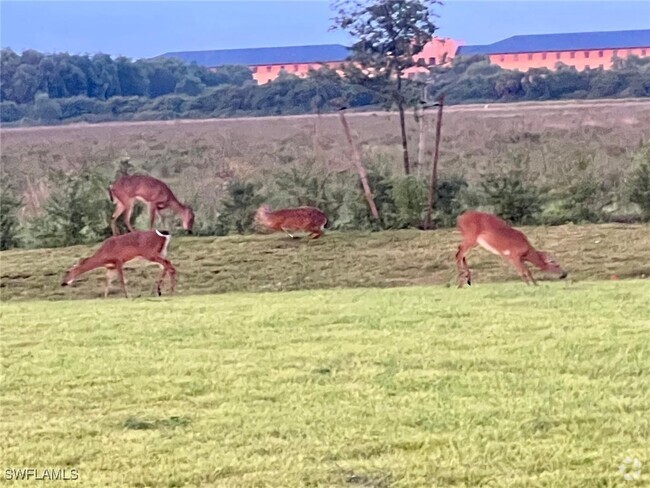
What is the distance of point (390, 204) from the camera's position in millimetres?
18578

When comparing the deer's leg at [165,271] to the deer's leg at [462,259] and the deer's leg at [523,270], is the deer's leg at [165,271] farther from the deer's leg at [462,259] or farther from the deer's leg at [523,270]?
the deer's leg at [523,270]

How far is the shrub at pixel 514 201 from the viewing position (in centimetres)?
1827

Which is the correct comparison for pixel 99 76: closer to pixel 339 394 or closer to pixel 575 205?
pixel 575 205

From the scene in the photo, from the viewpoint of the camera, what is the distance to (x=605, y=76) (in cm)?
5703

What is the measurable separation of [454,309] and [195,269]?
20.2 ft

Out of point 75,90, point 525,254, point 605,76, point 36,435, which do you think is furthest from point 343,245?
point 605,76

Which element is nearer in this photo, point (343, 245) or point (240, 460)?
point (240, 460)

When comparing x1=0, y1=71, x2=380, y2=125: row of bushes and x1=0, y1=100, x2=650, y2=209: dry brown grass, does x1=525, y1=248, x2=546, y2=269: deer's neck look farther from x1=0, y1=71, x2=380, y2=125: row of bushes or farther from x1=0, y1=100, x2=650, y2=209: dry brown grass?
x1=0, y1=71, x2=380, y2=125: row of bushes

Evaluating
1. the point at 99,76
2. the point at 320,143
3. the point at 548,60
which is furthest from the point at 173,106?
the point at 320,143

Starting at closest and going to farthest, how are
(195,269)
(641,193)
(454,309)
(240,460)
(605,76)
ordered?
1. (240,460)
2. (454,309)
3. (195,269)
4. (641,193)
5. (605,76)

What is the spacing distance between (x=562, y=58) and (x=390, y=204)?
117ft

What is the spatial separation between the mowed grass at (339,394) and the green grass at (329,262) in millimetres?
3982

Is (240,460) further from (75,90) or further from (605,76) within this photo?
(605,76)

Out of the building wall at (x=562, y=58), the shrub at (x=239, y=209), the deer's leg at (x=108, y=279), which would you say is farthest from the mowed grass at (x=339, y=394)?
the building wall at (x=562, y=58)
